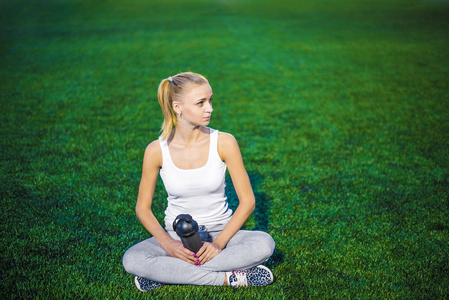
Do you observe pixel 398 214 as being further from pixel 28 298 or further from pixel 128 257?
pixel 28 298

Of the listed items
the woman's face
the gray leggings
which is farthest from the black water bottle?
the woman's face

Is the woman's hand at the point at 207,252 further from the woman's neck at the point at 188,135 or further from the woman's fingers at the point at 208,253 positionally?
the woman's neck at the point at 188,135

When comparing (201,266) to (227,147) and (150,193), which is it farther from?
(227,147)

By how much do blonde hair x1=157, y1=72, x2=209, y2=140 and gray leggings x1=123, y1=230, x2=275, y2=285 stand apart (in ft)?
3.06

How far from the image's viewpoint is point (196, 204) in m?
3.28

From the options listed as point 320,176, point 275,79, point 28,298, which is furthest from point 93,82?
point 28,298

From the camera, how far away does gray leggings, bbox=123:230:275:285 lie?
3035 mm

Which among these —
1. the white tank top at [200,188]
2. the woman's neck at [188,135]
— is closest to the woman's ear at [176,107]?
the woman's neck at [188,135]

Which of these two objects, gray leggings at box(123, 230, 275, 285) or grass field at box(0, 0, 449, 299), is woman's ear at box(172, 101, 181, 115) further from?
grass field at box(0, 0, 449, 299)

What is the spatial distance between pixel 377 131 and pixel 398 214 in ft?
9.78

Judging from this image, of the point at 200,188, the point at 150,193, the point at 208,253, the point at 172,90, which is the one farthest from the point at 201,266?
the point at 172,90

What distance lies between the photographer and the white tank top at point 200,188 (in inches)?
126

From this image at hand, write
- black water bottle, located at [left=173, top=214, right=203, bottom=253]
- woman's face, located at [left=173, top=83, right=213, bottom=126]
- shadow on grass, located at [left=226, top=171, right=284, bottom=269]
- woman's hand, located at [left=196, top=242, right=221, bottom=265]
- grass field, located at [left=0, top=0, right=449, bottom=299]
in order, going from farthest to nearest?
shadow on grass, located at [left=226, top=171, right=284, bottom=269] < grass field, located at [left=0, top=0, right=449, bottom=299] < woman's face, located at [left=173, top=83, right=213, bottom=126] < woman's hand, located at [left=196, top=242, right=221, bottom=265] < black water bottle, located at [left=173, top=214, right=203, bottom=253]

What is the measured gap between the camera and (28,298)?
3047 mm
